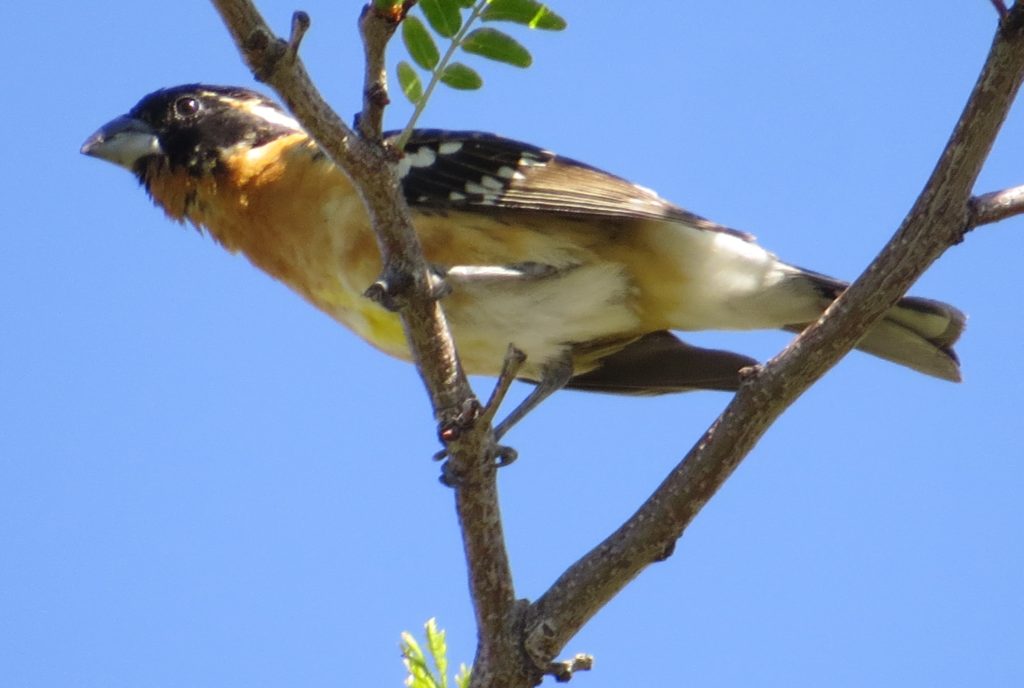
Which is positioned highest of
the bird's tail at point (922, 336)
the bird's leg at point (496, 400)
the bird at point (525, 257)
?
the bird at point (525, 257)

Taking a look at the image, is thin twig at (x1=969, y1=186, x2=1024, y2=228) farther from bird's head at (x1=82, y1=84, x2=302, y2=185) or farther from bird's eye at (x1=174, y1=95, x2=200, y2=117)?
bird's eye at (x1=174, y1=95, x2=200, y2=117)

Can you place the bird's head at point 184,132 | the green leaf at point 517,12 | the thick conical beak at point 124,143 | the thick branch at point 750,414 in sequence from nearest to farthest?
the thick branch at point 750,414 < the green leaf at point 517,12 < the bird's head at point 184,132 < the thick conical beak at point 124,143

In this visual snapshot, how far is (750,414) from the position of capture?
3377mm

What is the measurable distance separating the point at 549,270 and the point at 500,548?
1427mm

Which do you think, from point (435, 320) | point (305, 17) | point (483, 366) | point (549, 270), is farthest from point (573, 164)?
point (305, 17)

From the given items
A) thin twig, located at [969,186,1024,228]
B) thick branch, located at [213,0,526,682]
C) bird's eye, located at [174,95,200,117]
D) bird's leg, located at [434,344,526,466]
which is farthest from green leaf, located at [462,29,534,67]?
bird's eye, located at [174,95,200,117]

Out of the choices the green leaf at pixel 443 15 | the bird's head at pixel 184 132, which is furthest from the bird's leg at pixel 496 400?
the bird's head at pixel 184 132

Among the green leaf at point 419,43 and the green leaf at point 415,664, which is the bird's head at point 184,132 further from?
the green leaf at point 415,664

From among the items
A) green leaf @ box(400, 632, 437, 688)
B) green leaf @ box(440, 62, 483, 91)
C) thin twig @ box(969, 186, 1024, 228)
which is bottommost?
green leaf @ box(400, 632, 437, 688)

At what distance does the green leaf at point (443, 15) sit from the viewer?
3277 mm

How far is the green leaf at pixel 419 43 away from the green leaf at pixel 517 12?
17cm

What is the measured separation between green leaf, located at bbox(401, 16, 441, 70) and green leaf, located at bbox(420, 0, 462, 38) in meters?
0.04

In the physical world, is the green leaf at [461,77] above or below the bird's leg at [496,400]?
above

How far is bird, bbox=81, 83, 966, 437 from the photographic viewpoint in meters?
4.59
